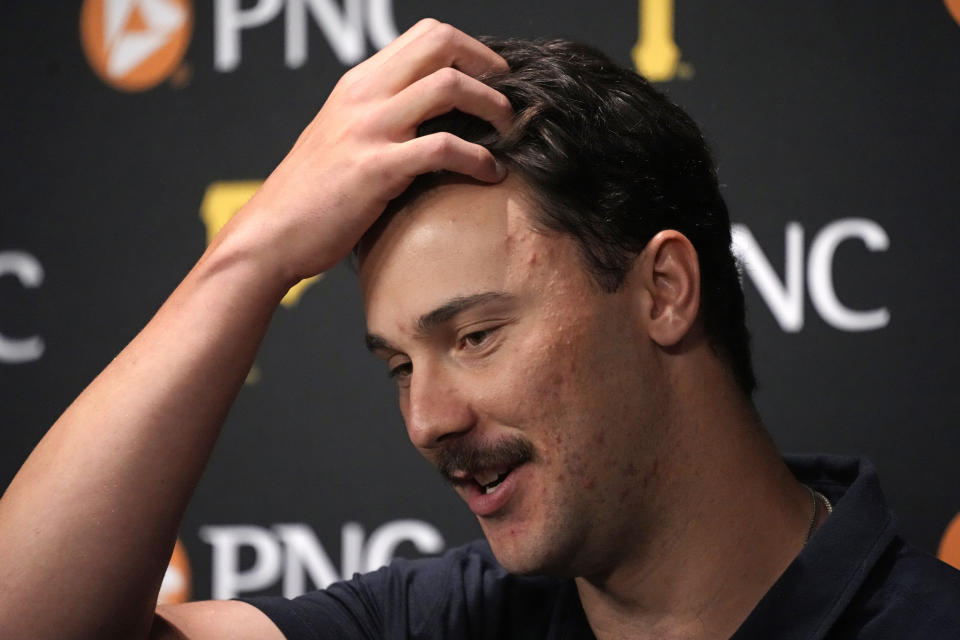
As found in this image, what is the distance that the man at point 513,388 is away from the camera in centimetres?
120

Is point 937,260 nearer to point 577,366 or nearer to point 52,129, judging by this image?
point 577,366

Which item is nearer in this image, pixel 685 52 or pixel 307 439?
pixel 685 52

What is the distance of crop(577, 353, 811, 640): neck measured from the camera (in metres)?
1.30

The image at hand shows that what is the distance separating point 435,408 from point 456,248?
0.18 m

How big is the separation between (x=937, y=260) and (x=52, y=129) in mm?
1614

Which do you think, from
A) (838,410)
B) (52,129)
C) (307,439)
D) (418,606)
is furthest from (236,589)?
(838,410)

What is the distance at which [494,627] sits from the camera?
4.78 ft

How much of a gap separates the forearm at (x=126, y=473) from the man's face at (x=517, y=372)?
18 cm

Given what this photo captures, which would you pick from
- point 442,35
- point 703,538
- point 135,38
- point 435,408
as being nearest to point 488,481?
point 435,408

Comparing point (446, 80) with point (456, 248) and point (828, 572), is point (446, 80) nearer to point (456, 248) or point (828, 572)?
point (456, 248)

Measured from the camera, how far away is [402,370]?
4.33 feet

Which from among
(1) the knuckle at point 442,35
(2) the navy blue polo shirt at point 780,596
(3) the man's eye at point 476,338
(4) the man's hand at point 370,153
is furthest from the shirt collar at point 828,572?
(1) the knuckle at point 442,35

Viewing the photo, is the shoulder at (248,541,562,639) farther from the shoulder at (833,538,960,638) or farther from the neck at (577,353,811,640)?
the shoulder at (833,538,960,638)

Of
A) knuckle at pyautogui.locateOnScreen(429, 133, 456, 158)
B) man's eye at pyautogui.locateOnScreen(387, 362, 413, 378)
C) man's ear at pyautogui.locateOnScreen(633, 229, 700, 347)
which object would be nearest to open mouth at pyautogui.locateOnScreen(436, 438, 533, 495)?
man's eye at pyautogui.locateOnScreen(387, 362, 413, 378)
